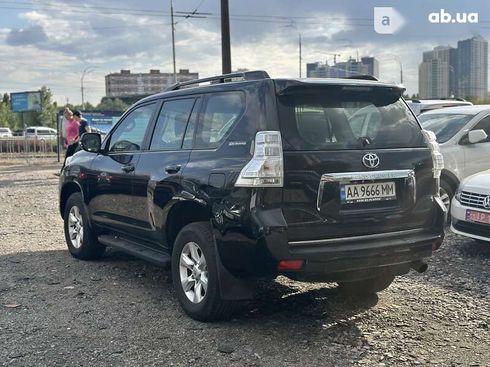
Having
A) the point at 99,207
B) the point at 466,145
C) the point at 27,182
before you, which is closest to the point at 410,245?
the point at 99,207

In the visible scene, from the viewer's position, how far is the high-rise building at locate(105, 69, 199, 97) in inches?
3622

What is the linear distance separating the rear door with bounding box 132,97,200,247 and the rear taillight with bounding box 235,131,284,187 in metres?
0.92

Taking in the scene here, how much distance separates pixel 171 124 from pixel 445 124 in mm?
Result: 5827

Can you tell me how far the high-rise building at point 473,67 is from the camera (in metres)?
49.7

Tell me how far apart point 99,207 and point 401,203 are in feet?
11.2

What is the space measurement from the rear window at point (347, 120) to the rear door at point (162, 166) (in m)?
1.07

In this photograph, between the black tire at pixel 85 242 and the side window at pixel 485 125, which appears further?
the side window at pixel 485 125

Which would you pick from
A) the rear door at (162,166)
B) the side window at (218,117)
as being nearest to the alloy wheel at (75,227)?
the rear door at (162,166)

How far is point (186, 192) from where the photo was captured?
451cm

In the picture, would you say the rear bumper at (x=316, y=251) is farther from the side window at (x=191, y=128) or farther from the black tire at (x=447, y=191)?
the black tire at (x=447, y=191)

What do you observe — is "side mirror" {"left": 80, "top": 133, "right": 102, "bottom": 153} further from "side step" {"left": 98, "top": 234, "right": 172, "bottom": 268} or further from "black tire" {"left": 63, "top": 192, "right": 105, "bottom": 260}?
"side step" {"left": 98, "top": 234, "right": 172, "bottom": 268}

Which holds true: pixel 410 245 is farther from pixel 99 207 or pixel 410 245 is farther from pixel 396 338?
pixel 99 207

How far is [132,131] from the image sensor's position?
19.2ft

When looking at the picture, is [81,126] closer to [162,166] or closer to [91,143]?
[91,143]
